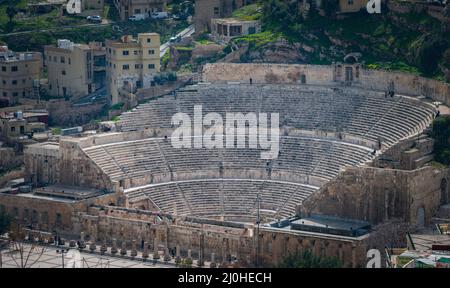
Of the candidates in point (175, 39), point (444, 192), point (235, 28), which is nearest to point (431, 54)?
point (444, 192)

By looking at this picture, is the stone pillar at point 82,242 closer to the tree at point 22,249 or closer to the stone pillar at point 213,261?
the tree at point 22,249

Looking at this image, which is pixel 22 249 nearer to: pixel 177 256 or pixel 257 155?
pixel 177 256

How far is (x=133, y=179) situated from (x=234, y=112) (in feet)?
32.6

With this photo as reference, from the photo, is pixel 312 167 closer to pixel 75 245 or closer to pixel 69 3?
pixel 75 245

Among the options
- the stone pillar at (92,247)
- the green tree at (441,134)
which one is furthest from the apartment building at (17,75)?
the green tree at (441,134)

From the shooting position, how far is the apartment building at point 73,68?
110 metres

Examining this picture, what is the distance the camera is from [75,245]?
295 feet

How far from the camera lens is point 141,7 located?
397ft

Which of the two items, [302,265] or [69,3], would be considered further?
[69,3]

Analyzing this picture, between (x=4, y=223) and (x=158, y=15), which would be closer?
(x=4, y=223)

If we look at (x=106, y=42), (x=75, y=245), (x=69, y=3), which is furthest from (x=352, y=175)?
(x=69, y=3)

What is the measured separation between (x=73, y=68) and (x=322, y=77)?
1925 cm

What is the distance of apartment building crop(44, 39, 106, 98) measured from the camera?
110 m

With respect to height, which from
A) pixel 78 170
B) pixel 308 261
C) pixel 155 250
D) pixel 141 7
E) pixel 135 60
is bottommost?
pixel 155 250
